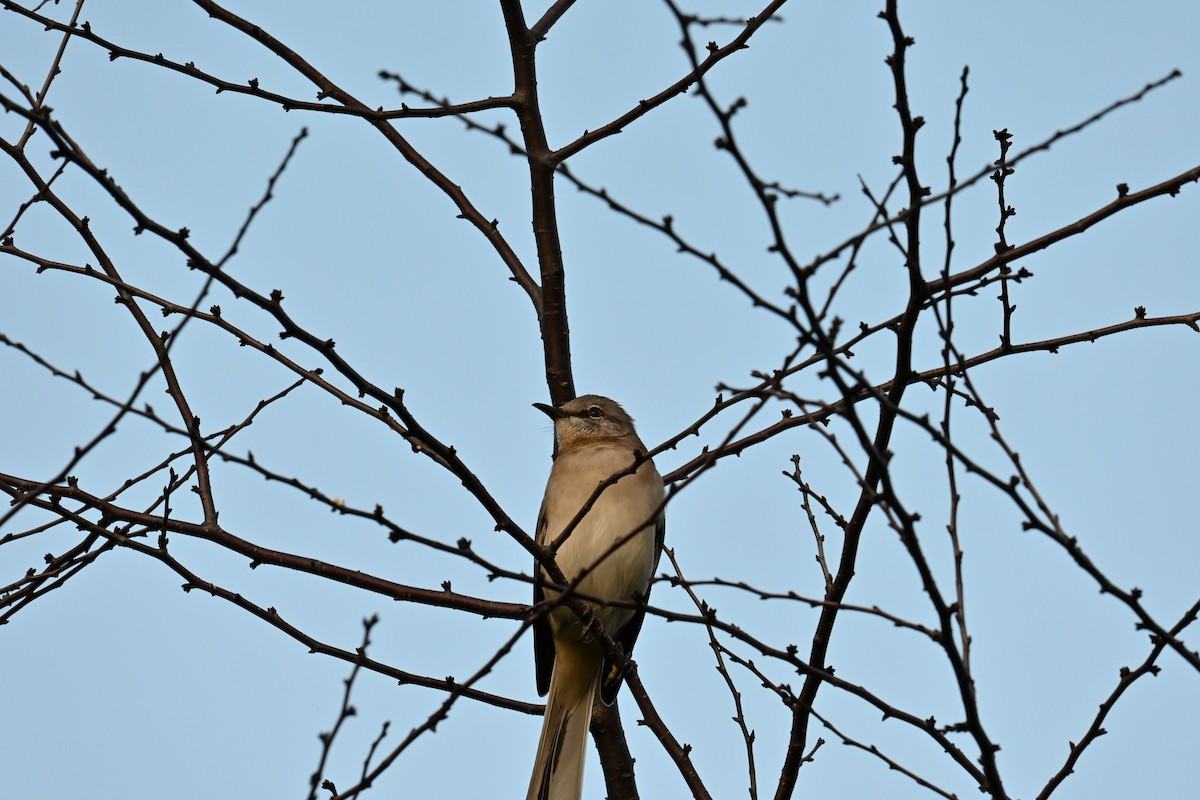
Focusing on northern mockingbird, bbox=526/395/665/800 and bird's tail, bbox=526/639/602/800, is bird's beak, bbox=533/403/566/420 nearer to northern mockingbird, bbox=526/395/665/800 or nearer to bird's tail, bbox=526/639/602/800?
northern mockingbird, bbox=526/395/665/800

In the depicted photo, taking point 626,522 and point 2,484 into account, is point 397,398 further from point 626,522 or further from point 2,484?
point 626,522

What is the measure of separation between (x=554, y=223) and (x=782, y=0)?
1344 mm

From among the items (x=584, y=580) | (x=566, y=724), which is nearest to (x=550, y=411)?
(x=584, y=580)

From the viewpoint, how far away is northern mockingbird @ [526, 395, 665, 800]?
536cm

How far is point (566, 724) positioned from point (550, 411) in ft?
5.27

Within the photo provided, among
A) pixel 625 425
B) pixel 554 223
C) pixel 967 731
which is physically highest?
pixel 625 425

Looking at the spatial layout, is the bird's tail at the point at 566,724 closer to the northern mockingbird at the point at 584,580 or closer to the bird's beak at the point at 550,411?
the northern mockingbird at the point at 584,580

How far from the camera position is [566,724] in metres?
5.51

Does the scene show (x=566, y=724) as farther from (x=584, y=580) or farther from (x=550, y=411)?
(x=550, y=411)

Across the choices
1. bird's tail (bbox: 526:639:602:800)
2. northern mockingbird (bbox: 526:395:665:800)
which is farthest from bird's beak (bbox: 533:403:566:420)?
bird's tail (bbox: 526:639:602:800)

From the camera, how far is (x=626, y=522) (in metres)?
5.71

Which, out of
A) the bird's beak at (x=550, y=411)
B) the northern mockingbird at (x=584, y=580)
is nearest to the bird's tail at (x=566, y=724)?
the northern mockingbird at (x=584, y=580)

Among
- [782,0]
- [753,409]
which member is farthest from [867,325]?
[753,409]

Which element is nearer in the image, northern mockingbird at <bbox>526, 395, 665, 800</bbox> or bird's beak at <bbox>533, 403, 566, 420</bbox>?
northern mockingbird at <bbox>526, 395, 665, 800</bbox>
